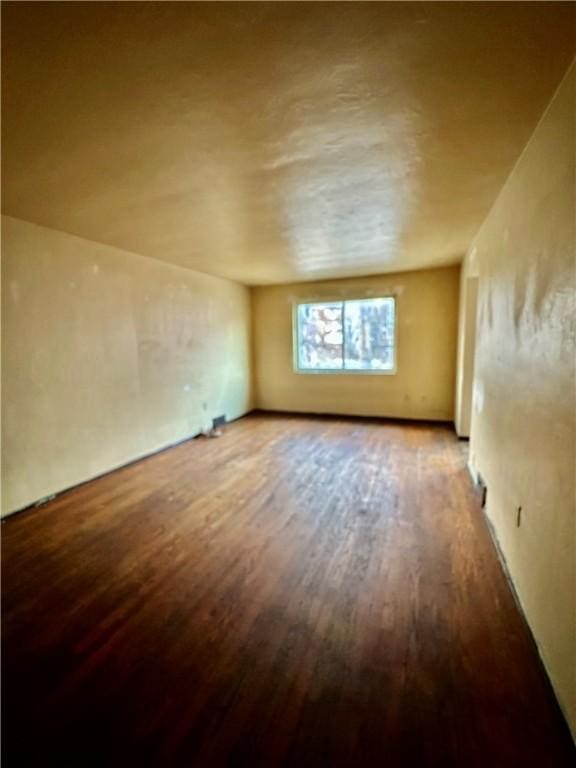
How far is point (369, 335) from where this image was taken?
5.73 metres

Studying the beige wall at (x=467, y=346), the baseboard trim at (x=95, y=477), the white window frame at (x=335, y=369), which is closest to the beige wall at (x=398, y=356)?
the white window frame at (x=335, y=369)

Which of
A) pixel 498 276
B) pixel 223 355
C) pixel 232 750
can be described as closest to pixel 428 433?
pixel 498 276

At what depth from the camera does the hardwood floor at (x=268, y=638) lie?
1167mm

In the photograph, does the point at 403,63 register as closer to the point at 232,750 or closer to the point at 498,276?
the point at 498,276

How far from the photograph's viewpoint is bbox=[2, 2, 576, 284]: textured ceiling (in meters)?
1.08

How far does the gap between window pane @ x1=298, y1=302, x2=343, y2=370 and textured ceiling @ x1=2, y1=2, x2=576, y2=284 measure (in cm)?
312

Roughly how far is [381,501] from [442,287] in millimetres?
3664

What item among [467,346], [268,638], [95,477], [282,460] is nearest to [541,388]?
[268,638]

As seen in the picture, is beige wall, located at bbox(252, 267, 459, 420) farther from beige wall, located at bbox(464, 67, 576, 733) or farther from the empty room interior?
beige wall, located at bbox(464, 67, 576, 733)

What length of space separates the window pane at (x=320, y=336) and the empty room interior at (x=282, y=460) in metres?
2.11

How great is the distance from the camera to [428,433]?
4.94 meters

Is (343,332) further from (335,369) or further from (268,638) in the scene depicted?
(268,638)

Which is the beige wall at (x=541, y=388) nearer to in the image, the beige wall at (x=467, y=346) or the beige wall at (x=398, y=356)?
the beige wall at (x=467, y=346)

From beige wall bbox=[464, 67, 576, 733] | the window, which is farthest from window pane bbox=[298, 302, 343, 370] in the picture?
beige wall bbox=[464, 67, 576, 733]
